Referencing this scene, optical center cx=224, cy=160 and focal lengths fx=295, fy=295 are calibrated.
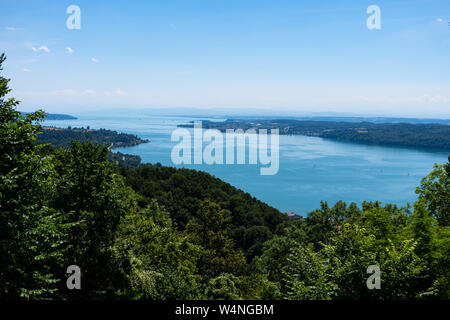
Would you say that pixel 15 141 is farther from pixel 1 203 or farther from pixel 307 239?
pixel 307 239

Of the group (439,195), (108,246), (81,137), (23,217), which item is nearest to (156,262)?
(108,246)

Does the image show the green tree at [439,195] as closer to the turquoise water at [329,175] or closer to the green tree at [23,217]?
the green tree at [23,217]

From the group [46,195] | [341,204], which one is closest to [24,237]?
[46,195]

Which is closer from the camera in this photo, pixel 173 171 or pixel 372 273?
pixel 372 273

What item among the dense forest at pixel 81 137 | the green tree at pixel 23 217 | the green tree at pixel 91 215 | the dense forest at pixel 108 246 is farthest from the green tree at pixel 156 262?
the dense forest at pixel 81 137

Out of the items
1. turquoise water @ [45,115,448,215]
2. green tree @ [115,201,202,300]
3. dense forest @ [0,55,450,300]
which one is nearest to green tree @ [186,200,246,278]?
green tree @ [115,201,202,300]

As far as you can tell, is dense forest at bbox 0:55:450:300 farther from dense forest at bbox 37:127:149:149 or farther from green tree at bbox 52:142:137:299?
dense forest at bbox 37:127:149:149
